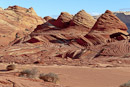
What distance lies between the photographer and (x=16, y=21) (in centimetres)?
6744

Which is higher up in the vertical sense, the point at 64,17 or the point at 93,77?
the point at 64,17

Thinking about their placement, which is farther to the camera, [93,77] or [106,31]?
[106,31]

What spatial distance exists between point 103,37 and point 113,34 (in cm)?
146

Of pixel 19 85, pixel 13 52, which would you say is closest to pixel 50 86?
pixel 19 85

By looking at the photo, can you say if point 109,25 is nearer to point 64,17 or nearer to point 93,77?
point 64,17

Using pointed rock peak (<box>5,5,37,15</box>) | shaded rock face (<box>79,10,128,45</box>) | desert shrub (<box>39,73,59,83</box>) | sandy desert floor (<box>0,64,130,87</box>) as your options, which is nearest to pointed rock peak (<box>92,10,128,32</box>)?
shaded rock face (<box>79,10,128,45</box>)

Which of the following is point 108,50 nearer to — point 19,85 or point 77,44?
point 77,44

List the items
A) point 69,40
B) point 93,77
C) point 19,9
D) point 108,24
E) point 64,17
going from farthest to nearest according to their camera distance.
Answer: point 19,9, point 64,17, point 69,40, point 108,24, point 93,77

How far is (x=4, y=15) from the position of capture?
67.6 m

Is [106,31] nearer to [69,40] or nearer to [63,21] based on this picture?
[69,40]

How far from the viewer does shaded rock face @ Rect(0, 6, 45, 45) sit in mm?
58759

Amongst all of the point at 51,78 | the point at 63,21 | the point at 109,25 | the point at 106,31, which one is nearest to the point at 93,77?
the point at 51,78

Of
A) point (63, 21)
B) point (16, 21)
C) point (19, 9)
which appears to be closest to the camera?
point (63, 21)

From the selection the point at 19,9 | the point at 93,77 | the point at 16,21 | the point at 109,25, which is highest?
the point at 19,9
